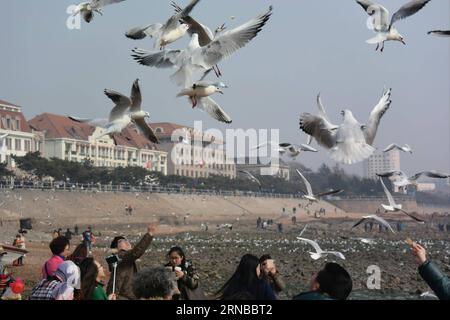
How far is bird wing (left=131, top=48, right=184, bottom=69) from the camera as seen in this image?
16.6 feet

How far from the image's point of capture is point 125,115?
5.15 m

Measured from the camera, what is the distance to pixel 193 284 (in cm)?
414

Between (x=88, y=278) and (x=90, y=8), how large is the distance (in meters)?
2.40

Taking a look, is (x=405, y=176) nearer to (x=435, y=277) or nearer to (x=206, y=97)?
(x=206, y=97)

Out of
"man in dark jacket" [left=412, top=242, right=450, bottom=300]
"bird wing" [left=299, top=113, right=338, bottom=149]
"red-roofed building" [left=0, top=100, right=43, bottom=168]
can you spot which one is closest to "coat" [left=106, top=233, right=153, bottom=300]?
"bird wing" [left=299, top=113, right=338, bottom=149]

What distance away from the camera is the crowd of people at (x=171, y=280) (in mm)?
3205

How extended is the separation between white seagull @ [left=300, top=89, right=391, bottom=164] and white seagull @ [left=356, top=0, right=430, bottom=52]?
446 millimetres

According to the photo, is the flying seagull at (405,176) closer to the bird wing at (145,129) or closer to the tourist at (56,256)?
the bird wing at (145,129)

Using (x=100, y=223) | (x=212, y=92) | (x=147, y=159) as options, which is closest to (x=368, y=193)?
(x=147, y=159)

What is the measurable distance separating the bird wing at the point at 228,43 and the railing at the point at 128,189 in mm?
29566

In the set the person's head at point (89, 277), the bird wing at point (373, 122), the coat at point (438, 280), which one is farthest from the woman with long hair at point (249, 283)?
the bird wing at point (373, 122)

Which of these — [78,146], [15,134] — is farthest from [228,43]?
[78,146]
